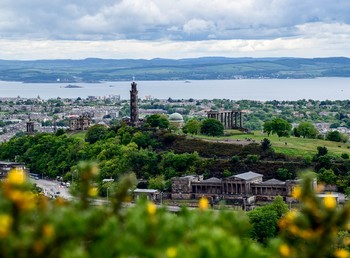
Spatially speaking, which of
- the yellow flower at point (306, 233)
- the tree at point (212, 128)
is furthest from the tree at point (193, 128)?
the yellow flower at point (306, 233)

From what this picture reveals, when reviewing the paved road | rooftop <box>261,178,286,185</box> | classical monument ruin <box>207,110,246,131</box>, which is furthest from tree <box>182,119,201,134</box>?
rooftop <box>261,178,286,185</box>

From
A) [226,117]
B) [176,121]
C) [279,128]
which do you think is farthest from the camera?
[176,121]

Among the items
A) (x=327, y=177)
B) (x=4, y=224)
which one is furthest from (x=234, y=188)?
(x=4, y=224)

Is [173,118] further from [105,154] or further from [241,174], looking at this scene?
[241,174]

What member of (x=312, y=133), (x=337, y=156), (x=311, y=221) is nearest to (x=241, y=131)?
(x=312, y=133)

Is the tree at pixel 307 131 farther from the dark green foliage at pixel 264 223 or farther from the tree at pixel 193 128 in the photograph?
the dark green foliage at pixel 264 223

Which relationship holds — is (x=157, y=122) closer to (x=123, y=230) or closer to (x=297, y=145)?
(x=297, y=145)
